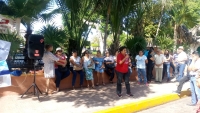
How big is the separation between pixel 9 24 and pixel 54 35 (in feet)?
5.46

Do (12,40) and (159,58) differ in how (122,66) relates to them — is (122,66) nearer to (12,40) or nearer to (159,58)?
(159,58)

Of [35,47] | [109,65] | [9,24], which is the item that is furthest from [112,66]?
[9,24]

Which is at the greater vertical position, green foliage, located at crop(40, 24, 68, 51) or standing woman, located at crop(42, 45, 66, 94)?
green foliage, located at crop(40, 24, 68, 51)

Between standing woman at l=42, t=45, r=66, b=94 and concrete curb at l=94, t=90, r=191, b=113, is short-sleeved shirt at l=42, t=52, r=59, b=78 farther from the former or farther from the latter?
concrete curb at l=94, t=90, r=191, b=113

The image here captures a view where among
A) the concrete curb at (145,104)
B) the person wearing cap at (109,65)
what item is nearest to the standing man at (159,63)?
the concrete curb at (145,104)

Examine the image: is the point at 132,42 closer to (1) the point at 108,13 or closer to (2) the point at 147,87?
(1) the point at 108,13

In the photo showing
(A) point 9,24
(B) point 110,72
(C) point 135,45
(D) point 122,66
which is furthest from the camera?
(C) point 135,45

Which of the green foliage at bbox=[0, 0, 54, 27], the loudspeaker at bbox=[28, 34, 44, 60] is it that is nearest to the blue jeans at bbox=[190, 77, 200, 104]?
the loudspeaker at bbox=[28, 34, 44, 60]

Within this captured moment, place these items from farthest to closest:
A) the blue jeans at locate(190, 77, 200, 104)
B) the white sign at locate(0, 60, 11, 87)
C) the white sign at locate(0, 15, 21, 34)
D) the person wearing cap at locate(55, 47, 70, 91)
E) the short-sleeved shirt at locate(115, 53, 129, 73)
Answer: the white sign at locate(0, 15, 21, 34), the person wearing cap at locate(55, 47, 70, 91), the short-sleeved shirt at locate(115, 53, 129, 73), the blue jeans at locate(190, 77, 200, 104), the white sign at locate(0, 60, 11, 87)

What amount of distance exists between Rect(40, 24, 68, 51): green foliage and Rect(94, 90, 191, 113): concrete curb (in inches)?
144

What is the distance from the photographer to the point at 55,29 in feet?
25.9

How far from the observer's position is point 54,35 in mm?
7707

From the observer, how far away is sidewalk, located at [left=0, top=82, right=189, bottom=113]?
206 inches

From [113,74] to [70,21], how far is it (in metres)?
2.87
